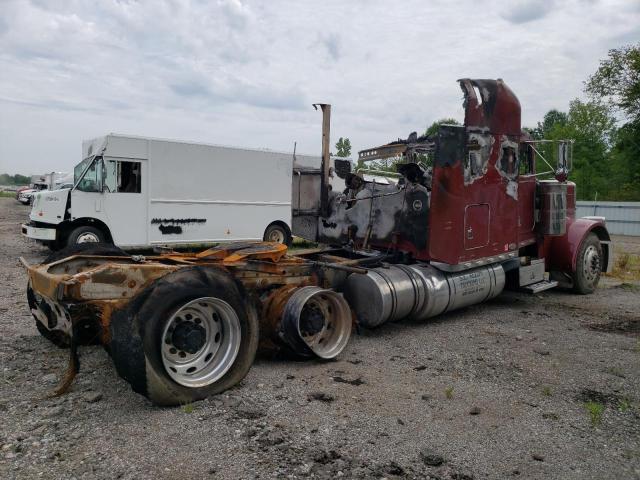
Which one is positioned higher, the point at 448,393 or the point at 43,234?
the point at 43,234

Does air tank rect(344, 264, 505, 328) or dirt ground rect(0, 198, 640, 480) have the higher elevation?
air tank rect(344, 264, 505, 328)

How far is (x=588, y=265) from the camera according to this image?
360 inches

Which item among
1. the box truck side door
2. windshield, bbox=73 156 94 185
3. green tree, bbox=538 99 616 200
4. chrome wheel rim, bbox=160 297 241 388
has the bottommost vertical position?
chrome wheel rim, bbox=160 297 241 388

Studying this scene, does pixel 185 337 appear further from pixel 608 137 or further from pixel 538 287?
pixel 608 137

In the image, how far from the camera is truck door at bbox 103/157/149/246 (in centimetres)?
1265

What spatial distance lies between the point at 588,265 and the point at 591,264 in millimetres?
128

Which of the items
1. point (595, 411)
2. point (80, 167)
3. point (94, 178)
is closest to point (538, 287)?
point (595, 411)

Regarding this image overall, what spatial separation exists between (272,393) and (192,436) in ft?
2.95

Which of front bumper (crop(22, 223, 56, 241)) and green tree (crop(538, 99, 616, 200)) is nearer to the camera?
front bumper (crop(22, 223, 56, 241))

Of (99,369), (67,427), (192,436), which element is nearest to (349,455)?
(192,436)

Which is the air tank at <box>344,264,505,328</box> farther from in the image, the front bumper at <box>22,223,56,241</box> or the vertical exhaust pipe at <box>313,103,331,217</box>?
the front bumper at <box>22,223,56,241</box>

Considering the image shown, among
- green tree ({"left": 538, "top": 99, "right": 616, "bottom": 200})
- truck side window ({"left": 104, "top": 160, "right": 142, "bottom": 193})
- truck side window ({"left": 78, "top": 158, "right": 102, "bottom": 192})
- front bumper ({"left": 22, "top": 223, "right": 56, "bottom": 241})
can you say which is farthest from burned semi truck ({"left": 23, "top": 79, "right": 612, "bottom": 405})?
green tree ({"left": 538, "top": 99, "right": 616, "bottom": 200})

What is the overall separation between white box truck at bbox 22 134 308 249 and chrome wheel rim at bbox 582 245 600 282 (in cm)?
895

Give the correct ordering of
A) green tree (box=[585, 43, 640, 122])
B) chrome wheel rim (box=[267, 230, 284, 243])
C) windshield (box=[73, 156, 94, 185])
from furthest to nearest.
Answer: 1. green tree (box=[585, 43, 640, 122])
2. chrome wheel rim (box=[267, 230, 284, 243])
3. windshield (box=[73, 156, 94, 185])
